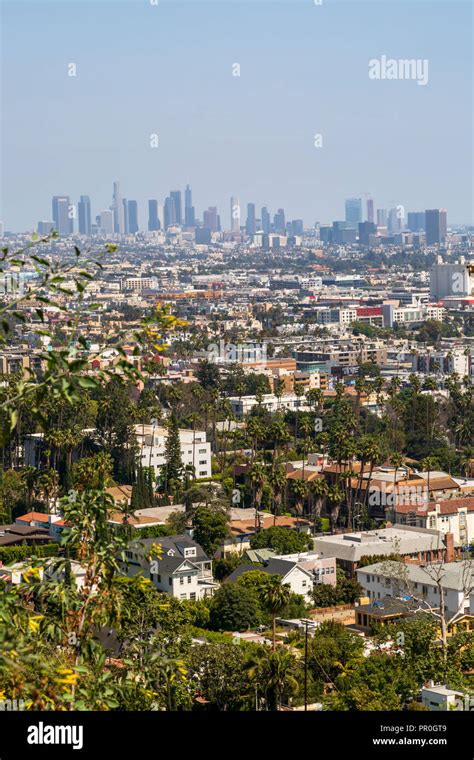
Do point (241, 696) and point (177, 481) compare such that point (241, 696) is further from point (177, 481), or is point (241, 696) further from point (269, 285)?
point (269, 285)

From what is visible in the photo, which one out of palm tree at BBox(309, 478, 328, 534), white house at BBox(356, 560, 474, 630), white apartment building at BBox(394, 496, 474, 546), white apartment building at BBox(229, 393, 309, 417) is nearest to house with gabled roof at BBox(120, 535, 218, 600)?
white house at BBox(356, 560, 474, 630)

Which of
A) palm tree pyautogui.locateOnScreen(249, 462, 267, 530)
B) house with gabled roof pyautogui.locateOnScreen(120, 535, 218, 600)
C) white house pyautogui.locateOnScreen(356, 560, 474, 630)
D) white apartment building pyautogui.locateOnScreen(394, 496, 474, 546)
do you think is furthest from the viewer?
palm tree pyautogui.locateOnScreen(249, 462, 267, 530)

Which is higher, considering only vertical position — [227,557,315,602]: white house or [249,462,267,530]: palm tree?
[249,462,267,530]: palm tree

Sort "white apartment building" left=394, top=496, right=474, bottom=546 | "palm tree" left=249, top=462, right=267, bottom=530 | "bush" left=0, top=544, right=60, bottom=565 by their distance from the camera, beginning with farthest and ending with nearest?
"palm tree" left=249, top=462, right=267, bottom=530
"white apartment building" left=394, top=496, right=474, bottom=546
"bush" left=0, top=544, right=60, bottom=565

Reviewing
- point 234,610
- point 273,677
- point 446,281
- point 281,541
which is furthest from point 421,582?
point 446,281

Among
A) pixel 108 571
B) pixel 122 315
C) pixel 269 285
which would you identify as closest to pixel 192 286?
pixel 269 285

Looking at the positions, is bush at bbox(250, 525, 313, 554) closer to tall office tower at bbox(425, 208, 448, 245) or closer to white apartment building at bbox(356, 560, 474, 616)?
white apartment building at bbox(356, 560, 474, 616)
